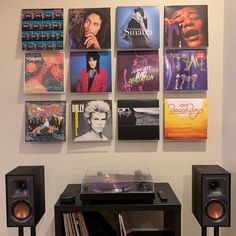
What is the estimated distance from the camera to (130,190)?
5.29 feet

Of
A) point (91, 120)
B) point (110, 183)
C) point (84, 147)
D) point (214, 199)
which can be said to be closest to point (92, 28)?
point (91, 120)

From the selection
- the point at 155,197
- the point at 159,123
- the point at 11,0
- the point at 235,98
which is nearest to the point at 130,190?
the point at 155,197

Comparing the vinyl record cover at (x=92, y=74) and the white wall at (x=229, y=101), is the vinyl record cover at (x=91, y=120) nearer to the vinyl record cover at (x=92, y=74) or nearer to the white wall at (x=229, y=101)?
the vinyl record cover at (x=92, y=74)

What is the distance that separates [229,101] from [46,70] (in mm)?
1130

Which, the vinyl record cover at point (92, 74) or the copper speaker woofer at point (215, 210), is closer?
the copper speaker woofer at point (215, 210)

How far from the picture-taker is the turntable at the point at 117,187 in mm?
1579

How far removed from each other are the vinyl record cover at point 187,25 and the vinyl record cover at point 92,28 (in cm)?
37

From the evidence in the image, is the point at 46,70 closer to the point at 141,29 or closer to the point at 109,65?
the point at 109,65

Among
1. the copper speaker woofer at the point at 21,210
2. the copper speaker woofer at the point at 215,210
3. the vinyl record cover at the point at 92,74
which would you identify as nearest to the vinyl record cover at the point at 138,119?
the vinyl record cover at the point at 92,74

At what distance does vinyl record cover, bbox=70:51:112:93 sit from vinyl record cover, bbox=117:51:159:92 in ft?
0.30

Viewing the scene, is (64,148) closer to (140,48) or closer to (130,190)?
(130,190)

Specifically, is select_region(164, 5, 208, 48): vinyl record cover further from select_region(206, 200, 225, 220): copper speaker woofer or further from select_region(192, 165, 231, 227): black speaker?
select_region(206, 200, 225, 220): copper speaker woofer

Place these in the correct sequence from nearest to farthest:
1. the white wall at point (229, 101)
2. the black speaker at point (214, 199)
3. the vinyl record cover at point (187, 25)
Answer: the black speaker at point (214, 199), the white wall at point (229, 101), the vinyl record cover at point (187, 25)

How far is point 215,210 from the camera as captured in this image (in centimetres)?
153
